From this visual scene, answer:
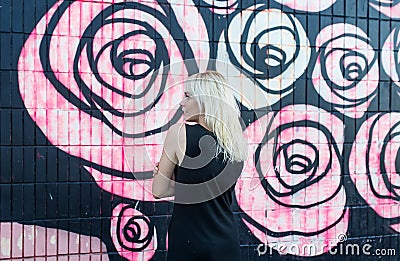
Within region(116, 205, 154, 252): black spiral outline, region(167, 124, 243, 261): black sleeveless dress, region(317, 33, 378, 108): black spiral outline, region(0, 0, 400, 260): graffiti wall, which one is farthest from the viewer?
region(317, 33, 378, 108): black spiral outline

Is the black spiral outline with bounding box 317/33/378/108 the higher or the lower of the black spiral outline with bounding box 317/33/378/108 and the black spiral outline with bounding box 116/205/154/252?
the higher

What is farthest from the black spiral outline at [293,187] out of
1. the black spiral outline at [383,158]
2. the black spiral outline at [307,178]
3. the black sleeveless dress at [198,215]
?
the black sleeveless dress at [198,215]

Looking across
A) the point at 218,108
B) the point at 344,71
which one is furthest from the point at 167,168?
the point at 344,71

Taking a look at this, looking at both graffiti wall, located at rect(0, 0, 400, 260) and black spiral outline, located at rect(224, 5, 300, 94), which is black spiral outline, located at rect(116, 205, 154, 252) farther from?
black spiral outline, located at rect(224, 5, 300, 94)

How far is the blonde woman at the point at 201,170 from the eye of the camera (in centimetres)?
341

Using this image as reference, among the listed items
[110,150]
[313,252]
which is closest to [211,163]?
[110,150]

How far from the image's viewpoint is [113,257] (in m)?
5.01

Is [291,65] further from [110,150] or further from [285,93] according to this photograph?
[110,150]

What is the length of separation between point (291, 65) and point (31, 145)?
7.49 feet

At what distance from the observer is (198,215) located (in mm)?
3436

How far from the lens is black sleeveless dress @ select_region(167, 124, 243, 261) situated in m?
3.41

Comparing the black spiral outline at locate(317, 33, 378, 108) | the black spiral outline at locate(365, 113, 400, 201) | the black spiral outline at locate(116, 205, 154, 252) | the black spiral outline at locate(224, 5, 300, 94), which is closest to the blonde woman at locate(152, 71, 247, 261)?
the black spiral outline at locate(116, 205, 154, 252)

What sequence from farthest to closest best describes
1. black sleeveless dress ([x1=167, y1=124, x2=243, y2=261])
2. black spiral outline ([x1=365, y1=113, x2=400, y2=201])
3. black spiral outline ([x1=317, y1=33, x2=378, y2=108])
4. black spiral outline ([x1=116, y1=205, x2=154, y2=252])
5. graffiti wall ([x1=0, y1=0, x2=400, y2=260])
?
1. black spiral outline ([x1=365, y1=113, x2=400, y2=201])
2. black spiral outline ([x1=317, y1=33, x2=378, y2=108])
3. black spiral outline ([x1=116, y1=205, x2=154, y2=252])
4. graffiti wall ([x1=0, y1=0, x2=400, y2=260])
5. black sleeveless dress ([x1=167, y1=124, x2=243, y2=261])

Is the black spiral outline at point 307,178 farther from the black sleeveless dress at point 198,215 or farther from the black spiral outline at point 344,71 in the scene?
the black sleeveless dress at point 198,215
